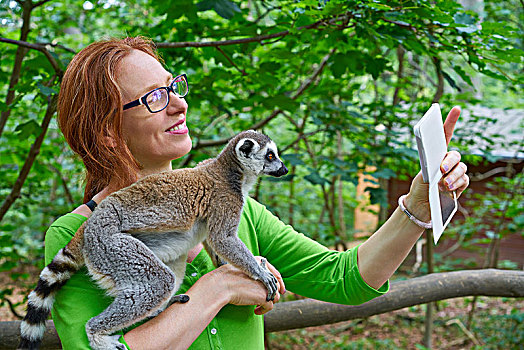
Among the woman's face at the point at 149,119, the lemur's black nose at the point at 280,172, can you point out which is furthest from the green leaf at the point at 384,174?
the woman's face at the point at 149,119

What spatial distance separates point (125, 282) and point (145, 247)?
0.11 metres

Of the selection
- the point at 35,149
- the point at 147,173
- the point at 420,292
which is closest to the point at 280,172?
the point at 147,173

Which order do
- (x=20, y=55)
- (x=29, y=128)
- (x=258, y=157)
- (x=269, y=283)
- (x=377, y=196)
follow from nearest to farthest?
(x=269, y=283) < (x=258, y=157) < (x=29, y=128) < (x=20, y=55) < (x=377, y=196)

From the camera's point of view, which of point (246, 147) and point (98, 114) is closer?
point (98, 114)

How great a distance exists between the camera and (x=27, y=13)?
274 cm

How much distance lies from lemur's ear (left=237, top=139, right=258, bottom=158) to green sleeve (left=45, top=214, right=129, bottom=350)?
65 cm

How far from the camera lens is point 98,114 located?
58.4 inches

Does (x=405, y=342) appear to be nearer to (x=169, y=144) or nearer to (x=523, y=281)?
(x=523, y=281)

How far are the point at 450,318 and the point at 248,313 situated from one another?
5489 millimetres

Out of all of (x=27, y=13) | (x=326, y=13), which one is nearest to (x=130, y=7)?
(x=27, y=13)

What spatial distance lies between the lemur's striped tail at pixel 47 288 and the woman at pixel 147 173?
0.03 metres

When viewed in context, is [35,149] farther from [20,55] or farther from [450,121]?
[450,121]

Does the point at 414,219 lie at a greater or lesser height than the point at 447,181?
lesser

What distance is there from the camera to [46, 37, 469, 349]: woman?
1352 millimetres
